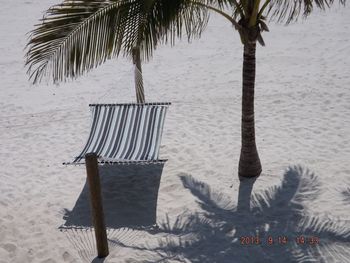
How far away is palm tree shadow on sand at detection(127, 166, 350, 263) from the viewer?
14.0 feet

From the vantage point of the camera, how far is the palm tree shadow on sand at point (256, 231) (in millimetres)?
4266

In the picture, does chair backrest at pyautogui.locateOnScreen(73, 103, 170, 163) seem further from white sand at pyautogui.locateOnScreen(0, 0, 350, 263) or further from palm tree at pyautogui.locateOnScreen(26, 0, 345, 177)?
palm tree at pyautogui.locateOnScreen(26, 0, 345, 177)

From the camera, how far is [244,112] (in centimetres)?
527

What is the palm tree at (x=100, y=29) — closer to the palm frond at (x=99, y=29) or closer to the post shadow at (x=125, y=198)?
the palm frond at (x=99, y=29)

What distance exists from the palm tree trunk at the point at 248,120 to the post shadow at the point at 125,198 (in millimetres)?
1171

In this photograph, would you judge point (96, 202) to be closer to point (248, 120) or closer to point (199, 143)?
point (248, 120)

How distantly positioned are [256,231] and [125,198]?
1718mm

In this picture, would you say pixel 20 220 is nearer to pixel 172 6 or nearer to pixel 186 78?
pixel 172 6

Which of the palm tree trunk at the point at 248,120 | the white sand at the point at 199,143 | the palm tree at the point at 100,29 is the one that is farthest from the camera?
the palm tree trunk at the point at 248,120

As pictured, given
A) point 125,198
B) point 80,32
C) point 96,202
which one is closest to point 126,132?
point 125,198

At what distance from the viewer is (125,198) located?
18.1ft

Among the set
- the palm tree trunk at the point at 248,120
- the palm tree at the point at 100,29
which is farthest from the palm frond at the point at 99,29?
the palm tree trunk at the point at 248,120

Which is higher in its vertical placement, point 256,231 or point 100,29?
point 100,29

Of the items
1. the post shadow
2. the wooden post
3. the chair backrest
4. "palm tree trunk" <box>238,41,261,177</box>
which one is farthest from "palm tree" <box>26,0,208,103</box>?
the post shadow
